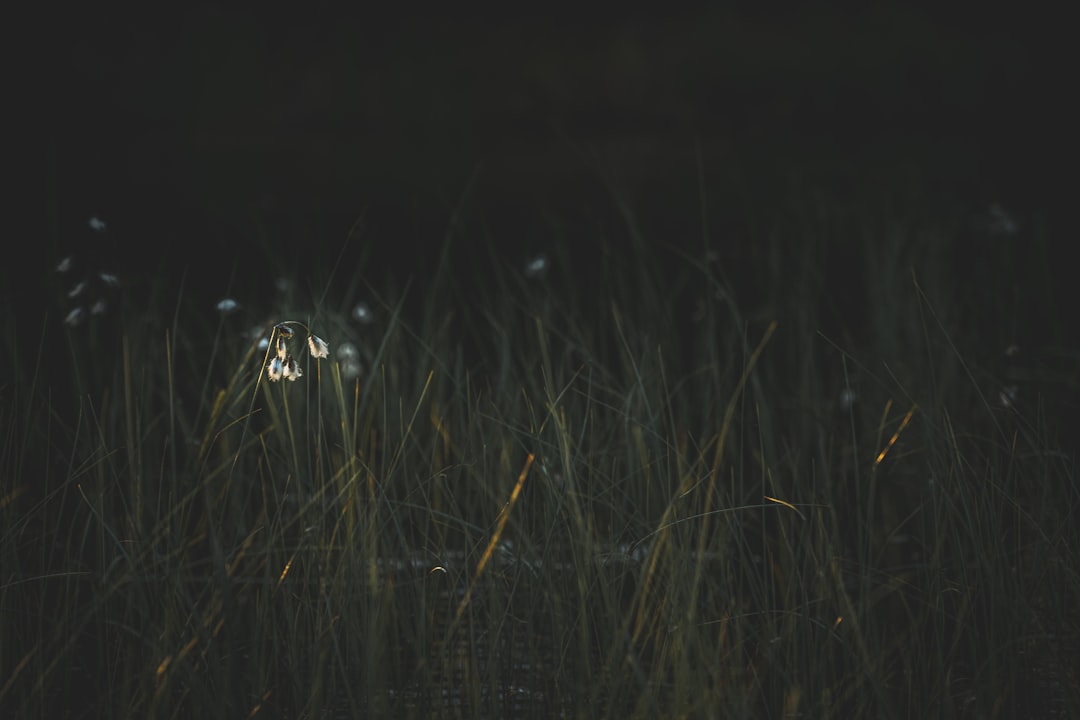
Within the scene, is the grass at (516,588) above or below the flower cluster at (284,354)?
below

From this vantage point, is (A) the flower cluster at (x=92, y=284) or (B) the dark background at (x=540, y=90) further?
(B) the dark background at (x=540, y=90)

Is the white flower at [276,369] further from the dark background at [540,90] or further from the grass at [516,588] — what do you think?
the dark background at [540,90]

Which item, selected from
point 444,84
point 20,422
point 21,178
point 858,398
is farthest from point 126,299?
point 444,84

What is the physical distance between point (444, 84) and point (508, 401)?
16.7 metres

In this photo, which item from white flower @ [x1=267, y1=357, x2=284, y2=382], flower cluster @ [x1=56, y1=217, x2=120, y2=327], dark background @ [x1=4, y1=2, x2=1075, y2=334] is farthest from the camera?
dark background @ [x1=4, y1=2, x2=1075, y2=334]

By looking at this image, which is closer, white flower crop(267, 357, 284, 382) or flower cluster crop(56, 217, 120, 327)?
white flower crop(267, 357, 284, 382)

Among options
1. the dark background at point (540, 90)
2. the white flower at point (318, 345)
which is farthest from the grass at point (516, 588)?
the dark background at point (540, 90)

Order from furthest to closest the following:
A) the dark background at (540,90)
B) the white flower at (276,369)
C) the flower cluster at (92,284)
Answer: the dark background at (540,90)
the flower cluster at (92,284)
the white flower at (276,369)

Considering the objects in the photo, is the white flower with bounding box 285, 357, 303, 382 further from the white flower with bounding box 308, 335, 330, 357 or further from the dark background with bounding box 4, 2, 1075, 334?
the dark background with bounding box 4, 2, 1075, 334

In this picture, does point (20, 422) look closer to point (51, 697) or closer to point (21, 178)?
point (51, 697)

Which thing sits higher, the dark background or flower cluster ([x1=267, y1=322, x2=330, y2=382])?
the dark background

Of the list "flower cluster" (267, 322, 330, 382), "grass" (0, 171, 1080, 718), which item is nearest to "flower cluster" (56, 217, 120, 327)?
"grass" (0, 171, 1080, 718)

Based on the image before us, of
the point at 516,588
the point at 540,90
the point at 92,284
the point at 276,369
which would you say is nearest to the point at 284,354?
the point at 276,369

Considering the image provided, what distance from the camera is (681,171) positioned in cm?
1371
